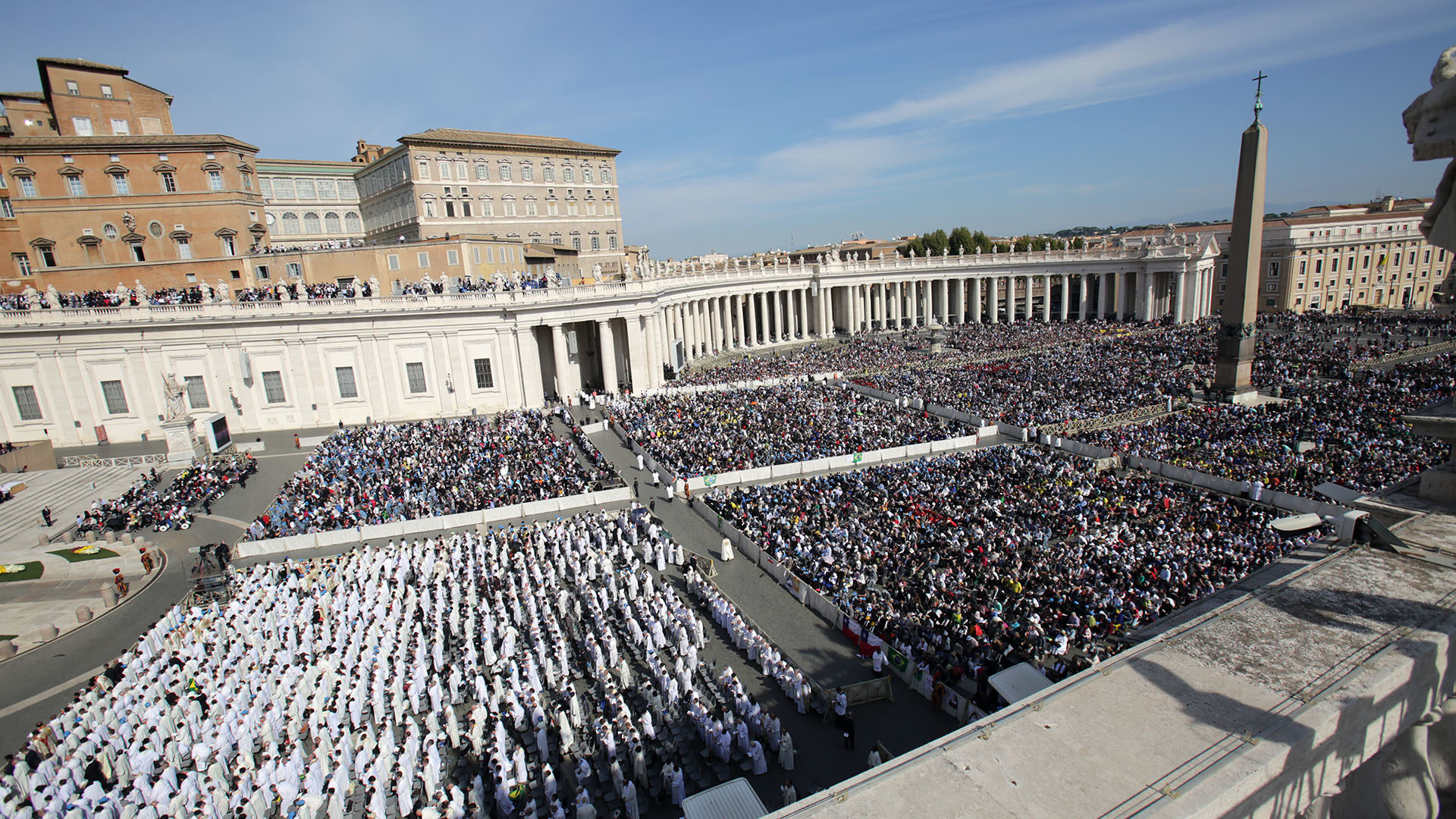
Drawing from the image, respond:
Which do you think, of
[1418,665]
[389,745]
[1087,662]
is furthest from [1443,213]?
[389,745]

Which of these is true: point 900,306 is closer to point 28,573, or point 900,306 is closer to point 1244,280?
point 1244,280

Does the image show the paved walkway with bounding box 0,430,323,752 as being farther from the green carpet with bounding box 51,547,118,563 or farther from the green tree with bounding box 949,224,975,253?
the green tree with bounding box 949,224,975,253

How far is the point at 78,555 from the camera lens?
22.3m

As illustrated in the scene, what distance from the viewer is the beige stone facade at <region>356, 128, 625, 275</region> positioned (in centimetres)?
5188

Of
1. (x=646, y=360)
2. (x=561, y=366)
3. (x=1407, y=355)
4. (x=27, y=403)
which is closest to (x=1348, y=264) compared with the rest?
(x=1407, y=355)

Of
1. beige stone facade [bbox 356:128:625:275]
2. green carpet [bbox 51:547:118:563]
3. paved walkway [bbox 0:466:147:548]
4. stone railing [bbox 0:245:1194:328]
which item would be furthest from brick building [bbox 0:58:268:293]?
green carpet [bbox 51:547:118:563]

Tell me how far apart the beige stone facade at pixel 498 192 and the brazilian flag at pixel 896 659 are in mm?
45616

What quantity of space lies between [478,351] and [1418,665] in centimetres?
3994

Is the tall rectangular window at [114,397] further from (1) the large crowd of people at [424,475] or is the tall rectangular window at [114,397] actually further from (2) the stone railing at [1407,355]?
(2) the stone railing at [1407,355]

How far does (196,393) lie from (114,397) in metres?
3.85

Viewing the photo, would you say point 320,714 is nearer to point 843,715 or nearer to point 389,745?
point 389,745

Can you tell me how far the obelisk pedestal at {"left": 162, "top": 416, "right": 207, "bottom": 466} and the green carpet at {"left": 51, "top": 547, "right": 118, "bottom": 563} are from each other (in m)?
9.10

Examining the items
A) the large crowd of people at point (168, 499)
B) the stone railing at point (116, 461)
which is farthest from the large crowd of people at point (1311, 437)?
the stone railing at point (116, 461)

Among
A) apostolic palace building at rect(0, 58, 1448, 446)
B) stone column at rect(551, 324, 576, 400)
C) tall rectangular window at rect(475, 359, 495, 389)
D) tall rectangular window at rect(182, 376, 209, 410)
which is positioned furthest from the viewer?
stone column at rect(551, 324, 576, 400)
